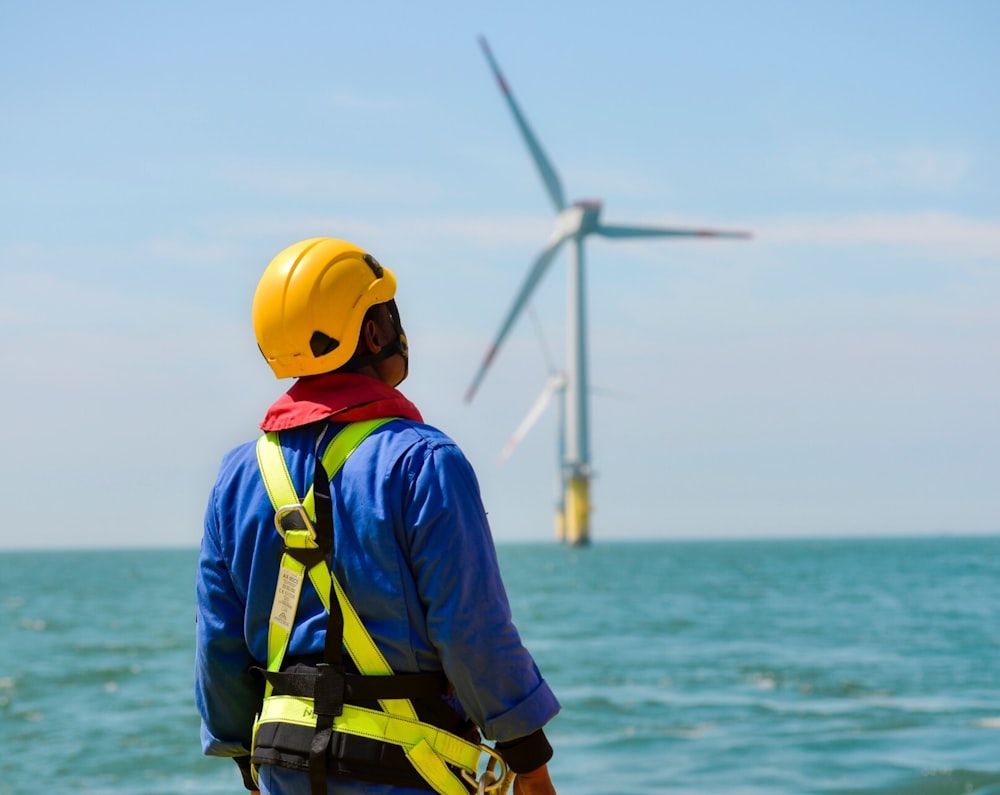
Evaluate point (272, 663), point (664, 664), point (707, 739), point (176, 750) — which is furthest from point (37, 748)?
point (272, 663)

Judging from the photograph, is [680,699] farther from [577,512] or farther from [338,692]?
[577,512]

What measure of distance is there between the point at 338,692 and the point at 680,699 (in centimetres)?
1653

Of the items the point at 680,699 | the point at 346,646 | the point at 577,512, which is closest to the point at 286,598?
the point at 346,646

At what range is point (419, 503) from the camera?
2652mm

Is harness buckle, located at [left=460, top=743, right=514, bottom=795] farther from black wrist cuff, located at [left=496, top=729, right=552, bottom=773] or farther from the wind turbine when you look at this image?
the wind turbine

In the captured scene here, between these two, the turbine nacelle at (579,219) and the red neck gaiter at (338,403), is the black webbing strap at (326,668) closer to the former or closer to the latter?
the red neck gaiter at (338,403)

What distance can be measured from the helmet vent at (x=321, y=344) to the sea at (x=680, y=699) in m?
9.63

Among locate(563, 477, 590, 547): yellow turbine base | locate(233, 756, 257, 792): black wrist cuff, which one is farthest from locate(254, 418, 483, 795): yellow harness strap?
locate(563, 477, 590, 547): yellow turbine base

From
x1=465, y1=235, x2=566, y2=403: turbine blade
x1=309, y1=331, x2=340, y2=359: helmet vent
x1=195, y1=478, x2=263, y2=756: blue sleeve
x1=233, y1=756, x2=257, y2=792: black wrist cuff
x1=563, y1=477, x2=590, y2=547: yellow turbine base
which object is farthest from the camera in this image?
x1=563, y1=477, x2=590, y2=547: yellow turbine base

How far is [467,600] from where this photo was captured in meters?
2.64

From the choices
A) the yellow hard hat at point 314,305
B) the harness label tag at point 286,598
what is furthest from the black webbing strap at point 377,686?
the yellow hard hat at point 314,305

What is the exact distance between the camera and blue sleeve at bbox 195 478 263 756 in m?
2.97

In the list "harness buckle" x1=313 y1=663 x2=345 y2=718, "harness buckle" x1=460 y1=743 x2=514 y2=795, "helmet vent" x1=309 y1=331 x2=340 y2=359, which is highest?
"helmet vent" x1=309 y1=331 x2=340 y2=359

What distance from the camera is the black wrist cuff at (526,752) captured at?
2.74m
